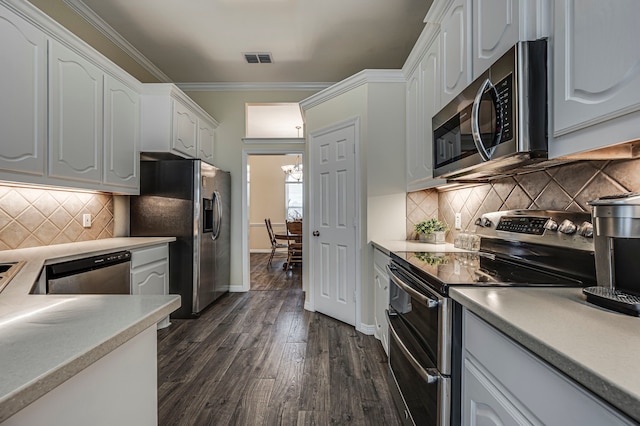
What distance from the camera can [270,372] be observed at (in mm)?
2193

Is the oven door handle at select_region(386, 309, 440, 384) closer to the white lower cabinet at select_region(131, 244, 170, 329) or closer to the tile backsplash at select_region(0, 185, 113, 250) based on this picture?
the white lower cabinet at select_region(131, 244, 170, 329)

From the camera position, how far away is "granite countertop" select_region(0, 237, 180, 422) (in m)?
0.45

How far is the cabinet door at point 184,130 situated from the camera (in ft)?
10.7

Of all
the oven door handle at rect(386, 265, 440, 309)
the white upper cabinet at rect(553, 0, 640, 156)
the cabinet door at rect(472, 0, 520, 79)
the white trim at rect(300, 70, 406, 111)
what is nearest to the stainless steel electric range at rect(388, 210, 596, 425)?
the oven door handle at rect(386, 265, 440, 309)

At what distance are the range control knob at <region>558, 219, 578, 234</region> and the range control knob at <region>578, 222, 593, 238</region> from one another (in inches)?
0.8

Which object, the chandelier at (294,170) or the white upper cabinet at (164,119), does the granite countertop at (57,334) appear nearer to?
the white upper cabinet at (164,119)

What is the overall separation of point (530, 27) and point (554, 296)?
3.00 ft

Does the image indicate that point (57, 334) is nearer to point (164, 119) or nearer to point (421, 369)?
point (421, 369)

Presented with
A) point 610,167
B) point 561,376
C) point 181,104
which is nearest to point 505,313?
point 561,376

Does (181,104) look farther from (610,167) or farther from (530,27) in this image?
(610,167)

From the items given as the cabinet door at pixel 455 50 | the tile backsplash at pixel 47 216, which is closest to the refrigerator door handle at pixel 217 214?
the tile backsplash at pixel 47 216

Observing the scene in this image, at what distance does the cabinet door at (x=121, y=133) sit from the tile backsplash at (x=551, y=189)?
9.59 ft

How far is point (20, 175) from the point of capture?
6.14 ft

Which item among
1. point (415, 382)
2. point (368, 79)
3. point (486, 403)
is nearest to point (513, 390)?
point (486, 403)
